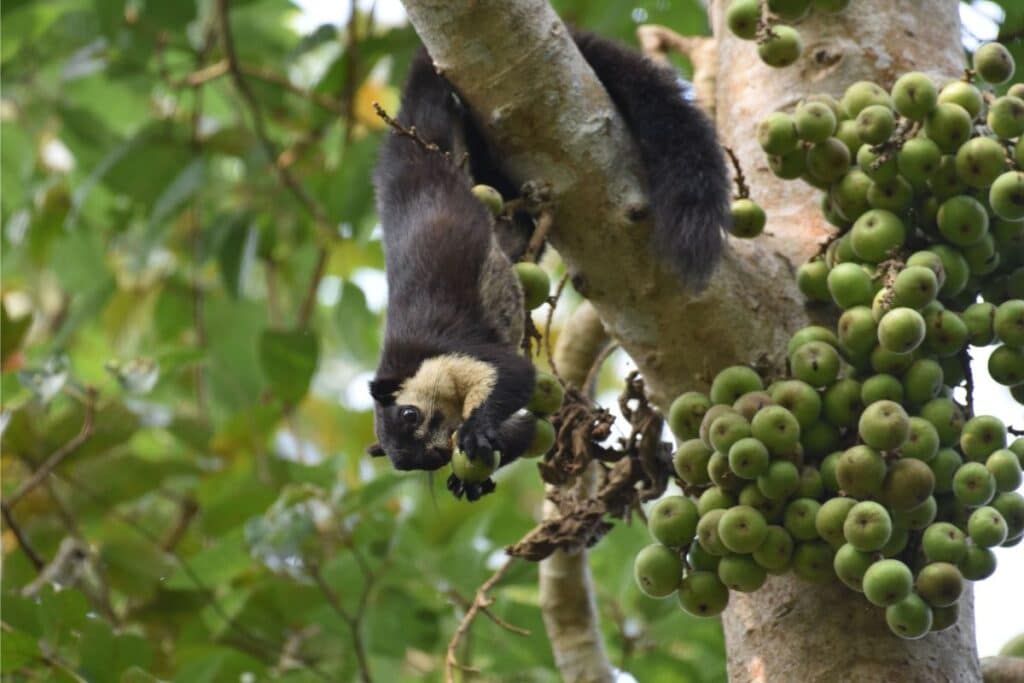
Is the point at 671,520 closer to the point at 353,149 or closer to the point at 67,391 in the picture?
the point at 67,391

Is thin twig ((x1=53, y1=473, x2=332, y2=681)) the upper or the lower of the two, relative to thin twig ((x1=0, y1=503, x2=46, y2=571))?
lower

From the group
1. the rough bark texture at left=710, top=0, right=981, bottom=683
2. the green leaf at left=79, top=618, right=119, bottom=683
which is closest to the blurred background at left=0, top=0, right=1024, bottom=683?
the green leaf at left=79, top=618, right=119, bottom=683

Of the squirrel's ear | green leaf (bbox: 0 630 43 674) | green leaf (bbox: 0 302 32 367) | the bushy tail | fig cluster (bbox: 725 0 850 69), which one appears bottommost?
green leaf (bbox: 0 630 43 674)

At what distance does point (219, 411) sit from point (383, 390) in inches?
79.2

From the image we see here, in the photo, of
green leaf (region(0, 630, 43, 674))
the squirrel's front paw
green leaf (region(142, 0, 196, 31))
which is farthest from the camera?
green leaf (region(142, 0, 196, 31))

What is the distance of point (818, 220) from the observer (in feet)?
6.67

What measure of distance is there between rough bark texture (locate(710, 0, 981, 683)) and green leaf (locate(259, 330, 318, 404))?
3.76ft

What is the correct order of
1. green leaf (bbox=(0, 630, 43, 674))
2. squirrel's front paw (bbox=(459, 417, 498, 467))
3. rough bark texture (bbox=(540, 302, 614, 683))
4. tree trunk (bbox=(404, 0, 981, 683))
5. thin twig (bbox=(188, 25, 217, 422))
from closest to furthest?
squirrel's front paw (bbox=(459, 417, 498, 467))
tree trunk (bbox=(404, 0, 981, 683))
green leaf (bbox=(0, 630, 43, 674))
rough bark texture (bbox=(540, 302, 614, 683))
thin twig (bbox=(188, 25, 217, 422))

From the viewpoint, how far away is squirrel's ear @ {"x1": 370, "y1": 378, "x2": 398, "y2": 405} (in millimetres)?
1766

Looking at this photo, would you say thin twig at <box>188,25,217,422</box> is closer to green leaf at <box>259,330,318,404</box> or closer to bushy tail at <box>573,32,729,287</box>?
green leaf at <box>259,330,318,404</box>

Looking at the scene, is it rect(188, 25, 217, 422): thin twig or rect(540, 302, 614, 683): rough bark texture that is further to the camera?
rect(188, 25, 217, 422): thin twig

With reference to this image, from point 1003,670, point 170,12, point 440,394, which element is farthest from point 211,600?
point 1003,670

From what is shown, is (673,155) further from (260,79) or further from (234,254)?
(260,79)

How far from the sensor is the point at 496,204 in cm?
177
